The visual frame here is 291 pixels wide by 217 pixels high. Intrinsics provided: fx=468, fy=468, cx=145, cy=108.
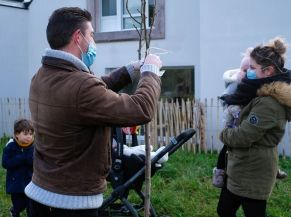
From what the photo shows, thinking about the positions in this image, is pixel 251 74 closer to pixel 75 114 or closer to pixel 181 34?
pixel 75 114

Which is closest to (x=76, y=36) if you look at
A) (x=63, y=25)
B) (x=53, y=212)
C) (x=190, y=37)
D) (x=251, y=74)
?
(x=63, y=25)

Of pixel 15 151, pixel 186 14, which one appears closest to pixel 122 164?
pixel 15 151

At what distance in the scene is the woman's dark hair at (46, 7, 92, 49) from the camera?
2.18m

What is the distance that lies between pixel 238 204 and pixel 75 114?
163cm

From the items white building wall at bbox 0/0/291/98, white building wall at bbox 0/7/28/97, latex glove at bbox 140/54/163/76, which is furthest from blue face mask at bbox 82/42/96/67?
white building wall at bbox 0/7/28/97

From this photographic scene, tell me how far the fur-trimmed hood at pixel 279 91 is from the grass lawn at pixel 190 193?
6.84ft

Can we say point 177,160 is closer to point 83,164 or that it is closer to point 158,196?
point 158,196

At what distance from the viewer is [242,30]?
8227 mm

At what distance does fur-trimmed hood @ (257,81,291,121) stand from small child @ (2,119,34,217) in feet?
7.41

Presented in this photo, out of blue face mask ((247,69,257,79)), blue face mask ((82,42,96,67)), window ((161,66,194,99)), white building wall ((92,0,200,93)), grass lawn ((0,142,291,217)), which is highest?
white building wall ((92,0,200,93))

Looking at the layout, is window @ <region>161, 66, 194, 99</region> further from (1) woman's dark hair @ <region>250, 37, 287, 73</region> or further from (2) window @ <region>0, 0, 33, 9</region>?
(1) woman's dark hair @ <region>250, 37, 287, 73</region>

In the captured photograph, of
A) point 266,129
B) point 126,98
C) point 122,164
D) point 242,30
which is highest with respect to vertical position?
point 242,30

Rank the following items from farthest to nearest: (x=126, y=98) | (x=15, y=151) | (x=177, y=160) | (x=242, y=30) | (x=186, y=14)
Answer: (x=186, y=14), (x=242, y=30), (x=177, y=160), (x=15, y=151), (x=126, y=98)

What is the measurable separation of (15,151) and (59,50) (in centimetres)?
237
